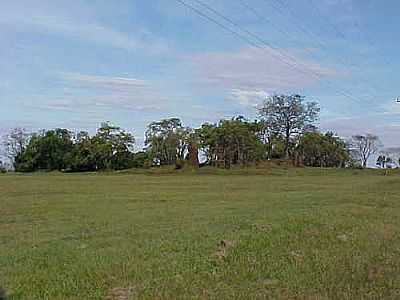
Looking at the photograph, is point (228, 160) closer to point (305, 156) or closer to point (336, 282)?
point (305, 156)

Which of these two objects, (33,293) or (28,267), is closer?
(33,293)

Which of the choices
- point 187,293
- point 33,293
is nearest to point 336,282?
point 187,293

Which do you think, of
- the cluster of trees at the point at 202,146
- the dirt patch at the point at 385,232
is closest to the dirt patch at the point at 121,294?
the dirt patch at the point at 385,232

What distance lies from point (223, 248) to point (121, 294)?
334 centimetres

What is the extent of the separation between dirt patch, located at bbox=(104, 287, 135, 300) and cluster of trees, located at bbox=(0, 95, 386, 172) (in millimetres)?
85880

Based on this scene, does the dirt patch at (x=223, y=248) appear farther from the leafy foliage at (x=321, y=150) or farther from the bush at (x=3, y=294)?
the leafy foliage at (x=321, y=150)

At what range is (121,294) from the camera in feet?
23.6

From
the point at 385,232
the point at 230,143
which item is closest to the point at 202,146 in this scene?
the point at 230,143

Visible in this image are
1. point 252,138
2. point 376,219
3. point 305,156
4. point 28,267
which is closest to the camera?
point 28,267

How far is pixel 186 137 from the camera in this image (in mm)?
97562

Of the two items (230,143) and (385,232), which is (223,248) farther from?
(230,143)

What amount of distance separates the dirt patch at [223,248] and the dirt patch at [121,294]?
2.42 m

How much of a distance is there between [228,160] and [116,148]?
845 inches

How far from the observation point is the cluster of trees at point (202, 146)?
318ft
